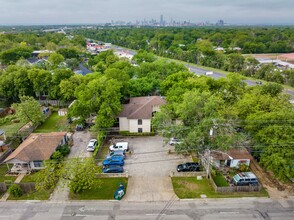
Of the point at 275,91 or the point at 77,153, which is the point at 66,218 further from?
the point at 275,91

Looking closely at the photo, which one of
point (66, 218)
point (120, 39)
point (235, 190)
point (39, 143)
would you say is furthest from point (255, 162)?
point (120, 39)

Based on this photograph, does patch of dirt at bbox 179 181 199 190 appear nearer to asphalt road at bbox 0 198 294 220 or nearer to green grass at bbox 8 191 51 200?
asphalt road at bbox 0 198 294 220

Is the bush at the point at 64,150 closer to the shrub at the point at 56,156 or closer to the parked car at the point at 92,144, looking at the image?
the shrub at the point at 56,156

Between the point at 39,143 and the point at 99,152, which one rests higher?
the point at 39,143

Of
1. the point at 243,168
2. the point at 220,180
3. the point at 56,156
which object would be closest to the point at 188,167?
the point at 220,180

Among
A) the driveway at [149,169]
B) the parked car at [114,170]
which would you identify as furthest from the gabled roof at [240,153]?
the parked car at [114,170]
